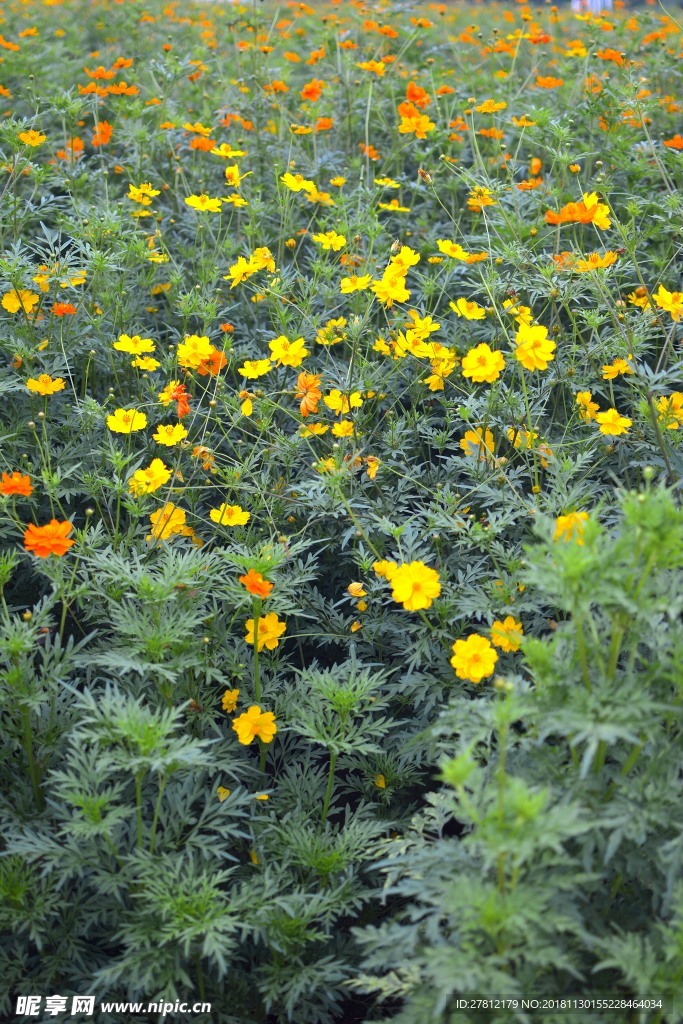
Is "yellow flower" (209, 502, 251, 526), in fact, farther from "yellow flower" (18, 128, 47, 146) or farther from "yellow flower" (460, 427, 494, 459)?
"yellow flower" (18, 128, 47, 146)

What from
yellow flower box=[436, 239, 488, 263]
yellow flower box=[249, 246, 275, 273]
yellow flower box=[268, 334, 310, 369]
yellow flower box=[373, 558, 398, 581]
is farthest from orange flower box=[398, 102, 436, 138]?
yellow flower box=[373, 558, 398, 581]

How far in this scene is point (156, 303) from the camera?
11.0ft

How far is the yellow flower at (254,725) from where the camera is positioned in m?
2.02

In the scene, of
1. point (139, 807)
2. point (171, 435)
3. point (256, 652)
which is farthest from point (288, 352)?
point (139, 807)

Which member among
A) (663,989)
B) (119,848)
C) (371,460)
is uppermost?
(371,460)

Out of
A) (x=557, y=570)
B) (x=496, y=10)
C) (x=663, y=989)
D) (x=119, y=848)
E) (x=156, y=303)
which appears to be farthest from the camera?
(x=496, y=10)

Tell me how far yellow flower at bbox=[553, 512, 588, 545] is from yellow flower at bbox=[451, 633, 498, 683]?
0.29 metres

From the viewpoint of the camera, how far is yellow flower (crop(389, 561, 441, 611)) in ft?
6.45

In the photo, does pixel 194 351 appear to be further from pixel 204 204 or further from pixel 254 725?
pixel 254 725

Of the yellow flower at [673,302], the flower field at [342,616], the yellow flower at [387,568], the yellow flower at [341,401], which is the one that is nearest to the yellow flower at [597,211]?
the flower field at [342,616]

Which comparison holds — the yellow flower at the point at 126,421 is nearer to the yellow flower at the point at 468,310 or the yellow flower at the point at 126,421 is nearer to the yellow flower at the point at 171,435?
the yellow flower at the point at 171,435

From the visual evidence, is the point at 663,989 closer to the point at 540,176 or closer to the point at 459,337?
the point at 459,337

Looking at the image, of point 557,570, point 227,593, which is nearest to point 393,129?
point 227,593

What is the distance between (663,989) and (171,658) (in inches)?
45.2
